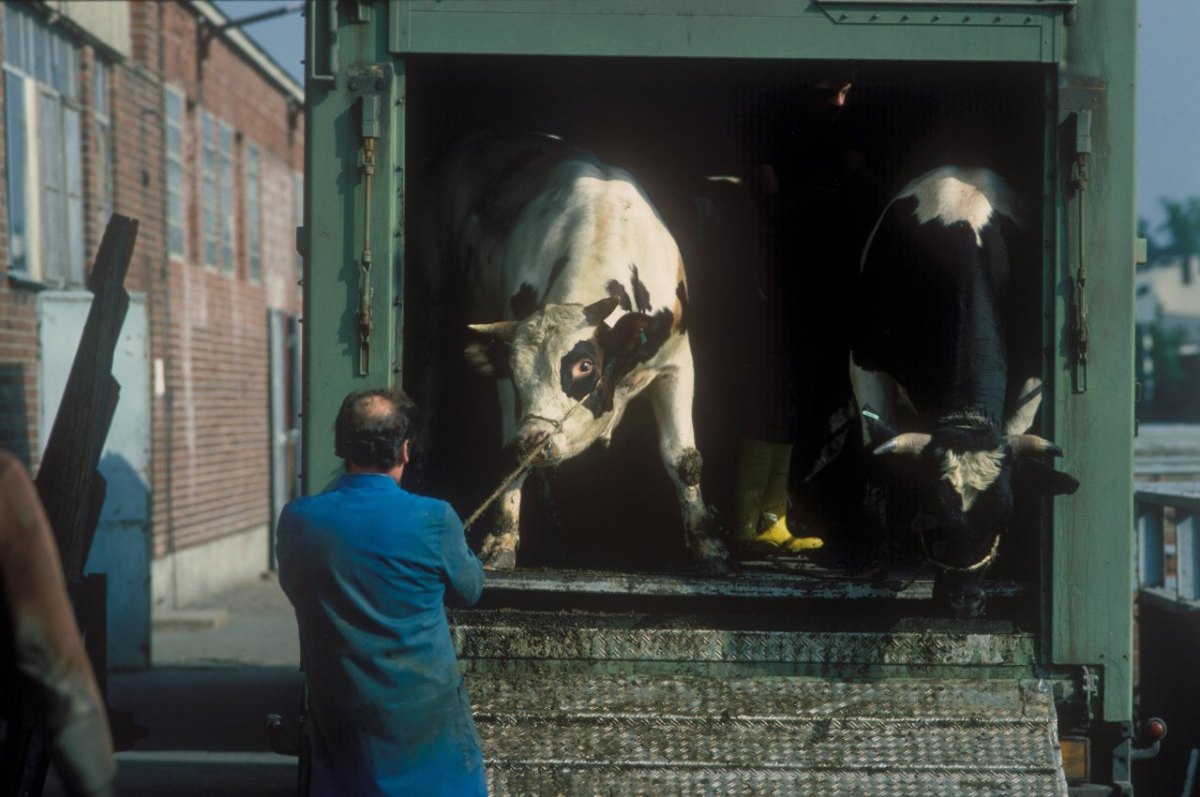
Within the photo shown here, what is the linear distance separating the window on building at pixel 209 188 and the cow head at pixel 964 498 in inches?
603

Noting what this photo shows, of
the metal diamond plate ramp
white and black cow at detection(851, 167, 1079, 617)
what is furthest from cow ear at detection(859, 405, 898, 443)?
the metal diamond plate ramp

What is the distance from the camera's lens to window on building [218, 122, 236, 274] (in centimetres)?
2141

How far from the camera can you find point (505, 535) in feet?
21.9

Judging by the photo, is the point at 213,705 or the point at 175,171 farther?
the point at 175,171

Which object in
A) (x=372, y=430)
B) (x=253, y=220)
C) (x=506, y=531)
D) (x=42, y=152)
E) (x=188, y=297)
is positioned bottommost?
(x=506, y=531)

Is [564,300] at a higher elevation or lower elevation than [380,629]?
higher

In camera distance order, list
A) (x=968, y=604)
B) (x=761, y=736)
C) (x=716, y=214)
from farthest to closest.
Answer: (x=716, y=214)
(x=968, y=604)
(x=761, y=736)

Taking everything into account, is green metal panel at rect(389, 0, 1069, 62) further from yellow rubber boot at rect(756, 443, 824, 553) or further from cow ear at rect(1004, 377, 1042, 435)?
yellow rubber boot at rect(756, 443, 824, 553)

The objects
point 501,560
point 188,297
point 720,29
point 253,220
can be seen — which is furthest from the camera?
point 253,220

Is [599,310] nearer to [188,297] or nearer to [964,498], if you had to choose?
[964,498]

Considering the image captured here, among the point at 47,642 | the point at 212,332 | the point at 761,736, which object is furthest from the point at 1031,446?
the point at 212,332

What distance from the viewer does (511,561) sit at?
661 cm

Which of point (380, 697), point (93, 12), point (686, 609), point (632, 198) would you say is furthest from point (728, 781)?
point (93, 12)

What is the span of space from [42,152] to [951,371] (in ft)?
34.5
